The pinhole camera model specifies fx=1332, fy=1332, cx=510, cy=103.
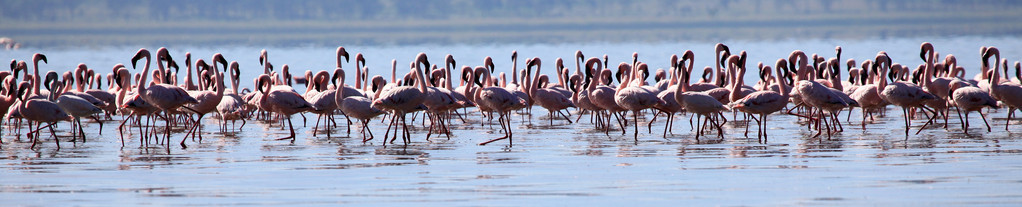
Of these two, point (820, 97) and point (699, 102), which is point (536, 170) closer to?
point (699, 102)

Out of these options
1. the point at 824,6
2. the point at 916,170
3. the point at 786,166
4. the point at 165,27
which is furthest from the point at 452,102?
the point at 824,6

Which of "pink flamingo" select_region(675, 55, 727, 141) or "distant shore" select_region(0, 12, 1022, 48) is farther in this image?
"distant shore" select_region(0, 12, 1022, 48)

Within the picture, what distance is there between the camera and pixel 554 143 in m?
12.5

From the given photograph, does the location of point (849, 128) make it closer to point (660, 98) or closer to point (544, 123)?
point (660, 98)

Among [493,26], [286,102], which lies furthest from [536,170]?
[493,26]

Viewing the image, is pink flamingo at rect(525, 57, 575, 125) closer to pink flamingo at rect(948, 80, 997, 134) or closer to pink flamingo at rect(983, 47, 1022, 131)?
pink flamingo at rect(948, 80, 997, 134)

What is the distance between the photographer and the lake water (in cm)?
824

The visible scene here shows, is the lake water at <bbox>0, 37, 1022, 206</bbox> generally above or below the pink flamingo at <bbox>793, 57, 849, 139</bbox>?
below

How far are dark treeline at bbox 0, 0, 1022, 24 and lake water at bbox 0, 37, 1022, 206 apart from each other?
125 meters

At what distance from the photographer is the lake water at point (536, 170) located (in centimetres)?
824

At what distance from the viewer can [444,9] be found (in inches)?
6068

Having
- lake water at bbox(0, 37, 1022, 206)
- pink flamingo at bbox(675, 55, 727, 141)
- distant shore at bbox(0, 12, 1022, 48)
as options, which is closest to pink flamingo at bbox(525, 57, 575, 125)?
lake water at bbox(0, 37, 1022, 206)

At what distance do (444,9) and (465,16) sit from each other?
19.6 feet

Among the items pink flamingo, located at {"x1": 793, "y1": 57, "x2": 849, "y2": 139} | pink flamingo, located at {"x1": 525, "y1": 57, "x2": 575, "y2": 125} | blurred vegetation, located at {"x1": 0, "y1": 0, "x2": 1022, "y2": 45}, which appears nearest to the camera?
pink flamingo, located at {"x1": 793, "y1": 57, "x2": 849, "y2": 139}
